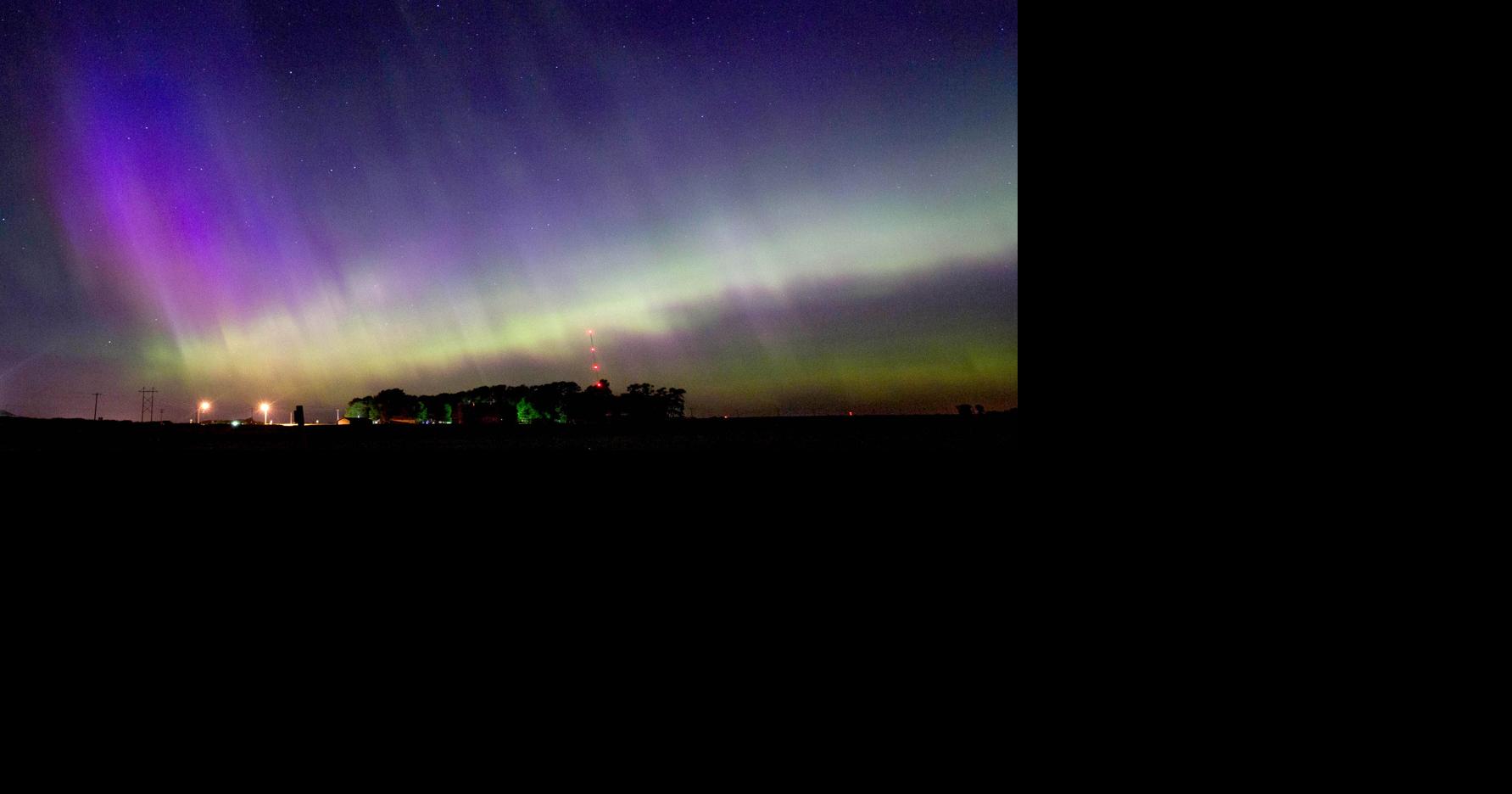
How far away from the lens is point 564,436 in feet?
49.3

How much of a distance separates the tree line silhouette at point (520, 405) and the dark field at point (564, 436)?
1375 cm

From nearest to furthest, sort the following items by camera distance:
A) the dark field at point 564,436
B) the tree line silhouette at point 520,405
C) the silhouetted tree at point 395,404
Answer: the dark field at point 564,436, the tree line silhouette at point 520,405, the silhouetted tree at point 395,404

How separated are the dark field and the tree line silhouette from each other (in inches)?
541

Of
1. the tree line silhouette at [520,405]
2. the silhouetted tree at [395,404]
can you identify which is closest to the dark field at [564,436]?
the tree line silhouette at [520,405]

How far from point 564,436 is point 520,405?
201ft

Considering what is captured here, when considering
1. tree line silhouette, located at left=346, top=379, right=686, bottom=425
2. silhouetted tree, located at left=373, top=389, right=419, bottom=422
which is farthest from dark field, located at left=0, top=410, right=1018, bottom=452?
silhouetted tree, located at left=373, top=389, right=419, bottom=422

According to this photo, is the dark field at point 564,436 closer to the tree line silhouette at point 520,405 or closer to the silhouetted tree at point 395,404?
the tree line silhouette at point 520,405

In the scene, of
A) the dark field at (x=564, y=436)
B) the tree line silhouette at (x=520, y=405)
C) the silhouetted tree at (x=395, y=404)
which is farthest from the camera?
the silhouetted tree at (x=395, y=404)

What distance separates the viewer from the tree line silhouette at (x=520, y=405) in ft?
140

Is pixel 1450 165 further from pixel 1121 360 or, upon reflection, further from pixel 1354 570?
pixel 1354 570

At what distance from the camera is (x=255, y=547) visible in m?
3.53

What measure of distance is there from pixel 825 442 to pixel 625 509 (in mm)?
7895

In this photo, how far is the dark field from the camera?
1163cm

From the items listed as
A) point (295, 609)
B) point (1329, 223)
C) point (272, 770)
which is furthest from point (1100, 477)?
point (295, 609)
